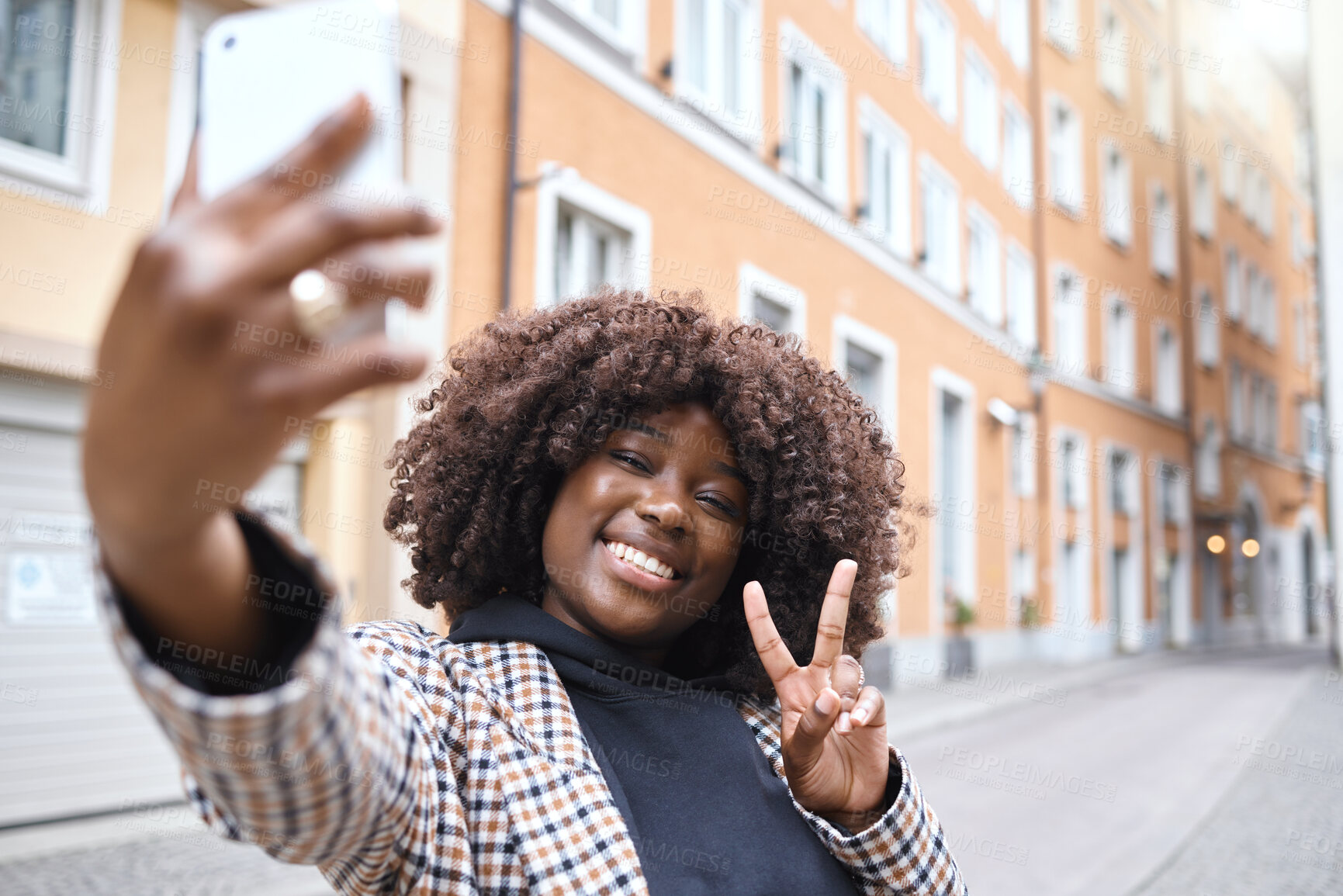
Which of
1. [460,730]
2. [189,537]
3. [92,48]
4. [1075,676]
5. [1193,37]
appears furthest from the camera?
[1193,37]

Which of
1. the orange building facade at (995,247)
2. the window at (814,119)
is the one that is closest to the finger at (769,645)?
the orange building facade at (995,247)

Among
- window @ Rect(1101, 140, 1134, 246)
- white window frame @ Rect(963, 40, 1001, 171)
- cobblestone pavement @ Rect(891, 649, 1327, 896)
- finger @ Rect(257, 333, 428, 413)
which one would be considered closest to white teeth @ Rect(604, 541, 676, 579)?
finger @ Rect(257, 333, 428, 413)

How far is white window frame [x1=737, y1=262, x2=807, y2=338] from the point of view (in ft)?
36.8

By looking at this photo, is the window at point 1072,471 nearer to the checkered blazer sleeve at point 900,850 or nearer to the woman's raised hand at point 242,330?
the checkered blazer sleeve at point 900,850

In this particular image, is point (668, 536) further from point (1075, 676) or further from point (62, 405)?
point (1075, 676)

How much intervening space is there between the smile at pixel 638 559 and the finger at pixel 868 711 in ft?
1.22

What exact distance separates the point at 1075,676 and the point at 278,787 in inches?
700

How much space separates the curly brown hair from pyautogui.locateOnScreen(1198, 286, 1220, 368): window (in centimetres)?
2913

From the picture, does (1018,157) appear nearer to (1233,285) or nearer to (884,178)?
(884,178)

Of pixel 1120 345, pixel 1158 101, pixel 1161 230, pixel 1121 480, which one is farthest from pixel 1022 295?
pixel 1158 101

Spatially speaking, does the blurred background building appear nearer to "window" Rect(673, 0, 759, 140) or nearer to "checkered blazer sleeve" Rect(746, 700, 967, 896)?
"window" Rect(673, 0, 759, 140)

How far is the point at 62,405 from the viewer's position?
5992 millimetres

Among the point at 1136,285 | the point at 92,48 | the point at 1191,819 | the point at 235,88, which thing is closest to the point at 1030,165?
the point at 1136,285

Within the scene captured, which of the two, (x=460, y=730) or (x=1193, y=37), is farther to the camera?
(x=1193, y=37)
